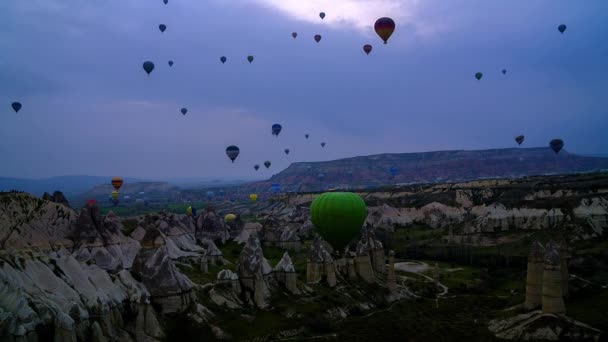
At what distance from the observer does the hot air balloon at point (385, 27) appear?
5872 cm

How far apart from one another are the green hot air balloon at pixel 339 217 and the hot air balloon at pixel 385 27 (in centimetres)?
1938

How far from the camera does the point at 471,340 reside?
118 ft

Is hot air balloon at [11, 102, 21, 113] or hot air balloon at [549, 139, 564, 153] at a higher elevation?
hot air balloon at [11, 102, 21, 113]

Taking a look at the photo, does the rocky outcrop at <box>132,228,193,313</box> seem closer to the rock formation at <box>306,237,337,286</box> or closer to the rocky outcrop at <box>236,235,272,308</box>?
the rocky outcrop at <box>236,235,272,308</box>

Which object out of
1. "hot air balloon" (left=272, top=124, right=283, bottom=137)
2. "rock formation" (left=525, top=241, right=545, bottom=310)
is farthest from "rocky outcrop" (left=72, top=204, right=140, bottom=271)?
"hot air balloon" (left=272, top=124, right=283, bottom=137)

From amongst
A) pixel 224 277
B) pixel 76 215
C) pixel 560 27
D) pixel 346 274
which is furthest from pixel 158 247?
pixel 560 27

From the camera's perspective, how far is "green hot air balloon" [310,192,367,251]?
2048 inches

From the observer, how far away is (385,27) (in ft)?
193

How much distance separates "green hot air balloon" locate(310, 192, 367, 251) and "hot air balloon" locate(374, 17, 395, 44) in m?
19.4

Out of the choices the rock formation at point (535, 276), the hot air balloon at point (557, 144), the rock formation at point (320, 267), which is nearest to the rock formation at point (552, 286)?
the rock formation at point (535, 276)

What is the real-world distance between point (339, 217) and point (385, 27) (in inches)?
887

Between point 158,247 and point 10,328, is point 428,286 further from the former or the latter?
point 10,328

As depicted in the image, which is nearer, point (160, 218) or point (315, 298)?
point (315, 298)

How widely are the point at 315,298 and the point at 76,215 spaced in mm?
22346
